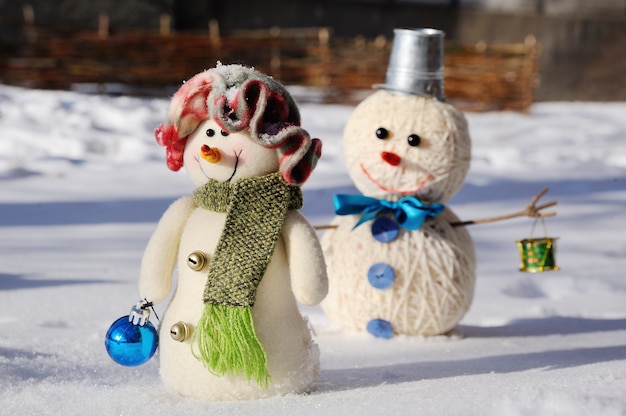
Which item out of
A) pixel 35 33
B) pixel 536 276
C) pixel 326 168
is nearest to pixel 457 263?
pixel 536 276

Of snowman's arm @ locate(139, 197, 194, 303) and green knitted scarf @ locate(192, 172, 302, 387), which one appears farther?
snowman's arm @ locate(139, 197, 194, 303)

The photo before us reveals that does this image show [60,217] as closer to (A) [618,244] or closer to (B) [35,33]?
(A) [618,244]

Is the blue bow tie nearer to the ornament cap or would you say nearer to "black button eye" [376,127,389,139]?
"black button eye" [376,127,389,139]

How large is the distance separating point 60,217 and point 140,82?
5.84m

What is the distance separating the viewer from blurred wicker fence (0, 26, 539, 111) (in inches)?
380

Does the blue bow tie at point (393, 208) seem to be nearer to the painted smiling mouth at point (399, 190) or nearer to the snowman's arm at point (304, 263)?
the painted smiling mouth at point (399, 190)

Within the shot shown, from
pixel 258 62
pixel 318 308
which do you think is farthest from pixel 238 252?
pixel 258 62

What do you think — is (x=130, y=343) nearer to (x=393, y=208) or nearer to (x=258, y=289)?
(x=258, y=289)

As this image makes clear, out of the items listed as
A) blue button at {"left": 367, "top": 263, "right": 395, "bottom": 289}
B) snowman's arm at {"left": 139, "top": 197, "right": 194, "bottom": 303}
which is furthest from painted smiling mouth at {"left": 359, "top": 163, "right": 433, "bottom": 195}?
snowman's arm at {"left": 139, "top": 197, "right": 194, "bottom": 303}

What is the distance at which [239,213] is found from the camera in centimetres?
218

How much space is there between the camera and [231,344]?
2074 mm

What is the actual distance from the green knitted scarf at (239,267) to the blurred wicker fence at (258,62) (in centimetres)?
790

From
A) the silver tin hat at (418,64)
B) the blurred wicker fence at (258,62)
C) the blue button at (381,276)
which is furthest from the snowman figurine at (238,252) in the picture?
the blurred wicker fence at (258,62)

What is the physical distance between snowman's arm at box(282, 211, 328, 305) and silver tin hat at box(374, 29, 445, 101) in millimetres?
971
